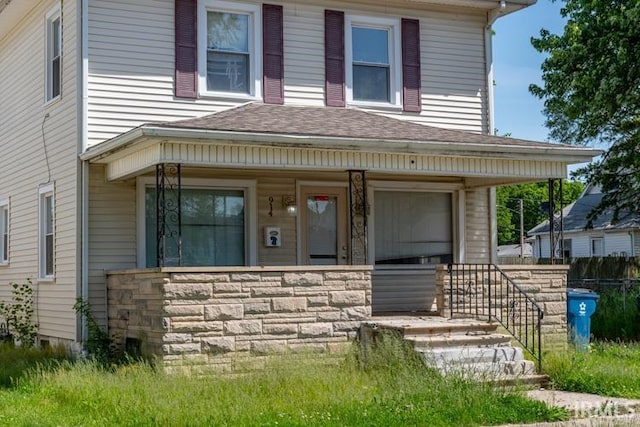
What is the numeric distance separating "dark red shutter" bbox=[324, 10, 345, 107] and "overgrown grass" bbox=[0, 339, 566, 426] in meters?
5.70

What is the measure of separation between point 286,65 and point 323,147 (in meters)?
3.24

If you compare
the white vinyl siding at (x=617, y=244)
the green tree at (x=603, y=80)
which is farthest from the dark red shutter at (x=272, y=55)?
the white vinyl siding at (x=617, y=244)

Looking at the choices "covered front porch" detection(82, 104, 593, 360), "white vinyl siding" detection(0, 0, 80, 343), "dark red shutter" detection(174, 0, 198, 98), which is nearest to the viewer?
"covered front porch" detection(82, 104, 593, 360)

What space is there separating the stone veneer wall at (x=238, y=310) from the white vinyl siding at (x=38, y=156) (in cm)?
209

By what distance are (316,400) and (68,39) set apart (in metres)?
8.36

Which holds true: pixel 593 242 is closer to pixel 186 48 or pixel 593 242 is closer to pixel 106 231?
pixel 186 48

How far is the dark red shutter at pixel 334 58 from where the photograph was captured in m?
17.0

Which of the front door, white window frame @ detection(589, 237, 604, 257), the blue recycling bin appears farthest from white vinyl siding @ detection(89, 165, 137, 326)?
white window frame @ detection(589, 237, 604, 257)

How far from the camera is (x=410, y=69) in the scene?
688 inches

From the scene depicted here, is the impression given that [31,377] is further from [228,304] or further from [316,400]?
[316,400]

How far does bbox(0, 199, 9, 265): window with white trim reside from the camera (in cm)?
1938

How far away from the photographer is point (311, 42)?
1691cm

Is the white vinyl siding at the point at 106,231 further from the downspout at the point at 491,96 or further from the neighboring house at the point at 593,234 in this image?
the neighboring house at the point at 593,234

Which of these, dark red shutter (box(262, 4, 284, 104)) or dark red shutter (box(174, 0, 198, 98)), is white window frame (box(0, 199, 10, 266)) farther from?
dark red shutter (box(262, 4, 284, 104))
